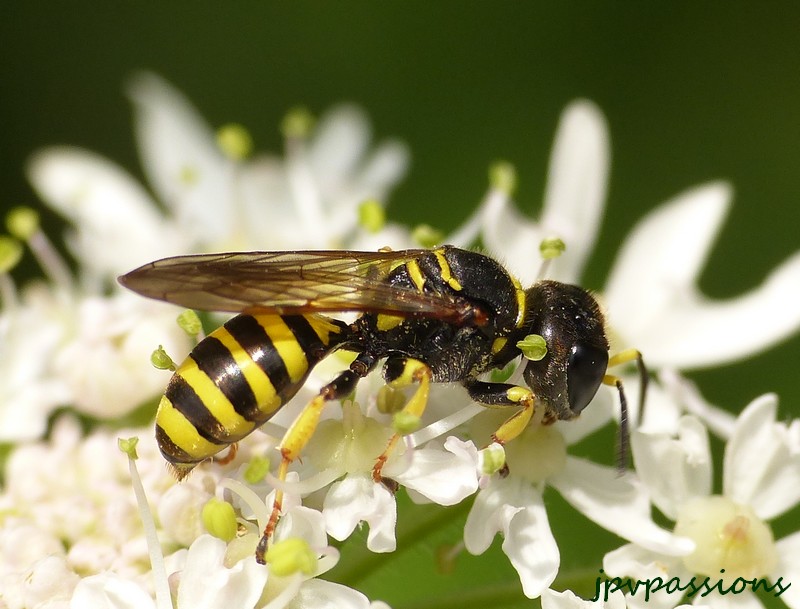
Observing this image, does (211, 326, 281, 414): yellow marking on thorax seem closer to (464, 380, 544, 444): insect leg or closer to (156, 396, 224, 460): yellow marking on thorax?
(156, 396, 224, 460): yellow marking on thorax

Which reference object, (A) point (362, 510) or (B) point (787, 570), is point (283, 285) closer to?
(A) point (362, 510)

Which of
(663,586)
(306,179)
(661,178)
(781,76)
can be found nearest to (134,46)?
(306,179)

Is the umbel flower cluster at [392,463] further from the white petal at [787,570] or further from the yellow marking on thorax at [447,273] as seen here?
the yellow marking on thorax at [447,273]

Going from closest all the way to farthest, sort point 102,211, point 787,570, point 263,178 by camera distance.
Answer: point 787,570
point 102,211
point 263,178

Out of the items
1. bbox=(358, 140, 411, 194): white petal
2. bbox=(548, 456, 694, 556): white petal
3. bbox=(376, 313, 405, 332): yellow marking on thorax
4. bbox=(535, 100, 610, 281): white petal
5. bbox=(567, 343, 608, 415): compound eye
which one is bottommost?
bbox=(548, 456, 694, 556): white petal

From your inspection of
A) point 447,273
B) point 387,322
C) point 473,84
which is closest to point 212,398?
point 387,322

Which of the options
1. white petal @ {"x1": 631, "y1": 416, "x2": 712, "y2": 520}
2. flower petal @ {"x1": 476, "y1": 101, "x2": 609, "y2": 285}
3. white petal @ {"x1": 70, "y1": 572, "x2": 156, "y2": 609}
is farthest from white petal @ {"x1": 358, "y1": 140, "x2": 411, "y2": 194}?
white petal @ {"x1": 70, "y1": 572, "x2": 156, "y2": 609}

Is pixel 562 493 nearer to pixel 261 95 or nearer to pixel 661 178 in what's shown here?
pixel 661 178

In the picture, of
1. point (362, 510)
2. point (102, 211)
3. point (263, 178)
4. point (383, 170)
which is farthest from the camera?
point (383, 170)
